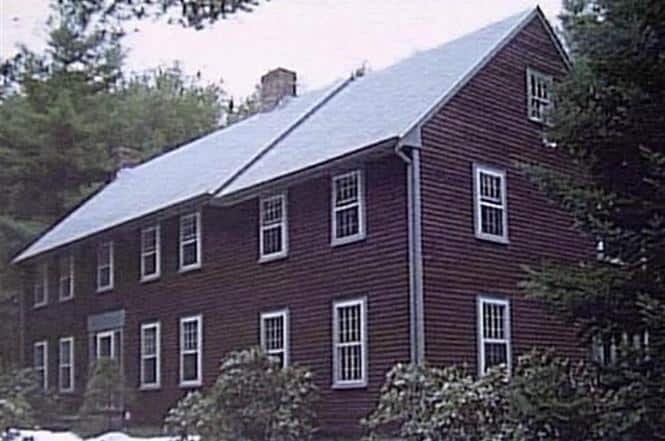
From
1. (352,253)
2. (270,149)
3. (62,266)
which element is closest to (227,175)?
(270,149)

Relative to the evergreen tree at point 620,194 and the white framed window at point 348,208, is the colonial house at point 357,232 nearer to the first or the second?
the white framed window at point 348,208

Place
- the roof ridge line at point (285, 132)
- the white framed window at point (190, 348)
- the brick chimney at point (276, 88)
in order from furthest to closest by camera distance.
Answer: the brick chimney at point (276, 88)
the white framed window at point (190, 348)
the roof ridge line at point (285, 132)

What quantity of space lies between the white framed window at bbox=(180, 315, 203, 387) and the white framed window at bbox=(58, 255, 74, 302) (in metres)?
1.00

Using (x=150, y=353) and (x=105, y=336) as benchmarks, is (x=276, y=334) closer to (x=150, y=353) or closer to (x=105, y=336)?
(x=150, y=353)

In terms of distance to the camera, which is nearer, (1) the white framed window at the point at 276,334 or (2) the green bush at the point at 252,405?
(2) the green bush at the point at 252,405

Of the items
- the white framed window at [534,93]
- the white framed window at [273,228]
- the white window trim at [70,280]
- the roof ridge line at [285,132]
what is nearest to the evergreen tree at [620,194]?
the white framed window at [534,93]

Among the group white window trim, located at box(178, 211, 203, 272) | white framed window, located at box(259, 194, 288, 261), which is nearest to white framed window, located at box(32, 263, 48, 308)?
white window trim, located at box(178, 211, 203, 272)

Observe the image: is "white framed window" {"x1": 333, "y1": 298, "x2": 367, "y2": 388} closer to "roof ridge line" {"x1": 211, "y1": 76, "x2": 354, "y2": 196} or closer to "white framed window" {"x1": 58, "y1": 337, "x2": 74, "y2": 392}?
"roof ridge line" {"x1": 211, "y1": 76, "x2": 354, "y2": 196}

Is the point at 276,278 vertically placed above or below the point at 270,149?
below

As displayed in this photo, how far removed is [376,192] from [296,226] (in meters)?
0.63

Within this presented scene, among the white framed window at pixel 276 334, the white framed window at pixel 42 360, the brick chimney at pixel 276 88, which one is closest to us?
the white framed window at pixel 42 360

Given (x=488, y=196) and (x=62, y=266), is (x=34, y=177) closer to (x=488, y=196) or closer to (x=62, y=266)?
(x=488, y=196)

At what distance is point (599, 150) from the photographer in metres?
3.66

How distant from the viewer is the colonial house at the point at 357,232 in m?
5.89
